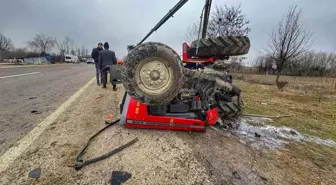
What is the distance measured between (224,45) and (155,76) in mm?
1515

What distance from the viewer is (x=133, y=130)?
288 centimetres

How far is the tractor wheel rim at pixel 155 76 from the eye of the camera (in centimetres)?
265

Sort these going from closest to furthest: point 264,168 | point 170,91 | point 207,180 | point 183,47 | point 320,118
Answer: point 207,180, point 264,168, point 170,91, point 183,47, point 320,118

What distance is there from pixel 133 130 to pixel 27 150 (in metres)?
1.25

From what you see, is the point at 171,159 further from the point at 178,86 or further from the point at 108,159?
the point at 178,86

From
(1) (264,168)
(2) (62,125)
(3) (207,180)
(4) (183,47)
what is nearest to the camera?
(3) (207,180)

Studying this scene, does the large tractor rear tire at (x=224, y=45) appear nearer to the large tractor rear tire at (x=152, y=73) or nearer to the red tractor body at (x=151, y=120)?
the large tractor rear tire at (x=152, y=73)

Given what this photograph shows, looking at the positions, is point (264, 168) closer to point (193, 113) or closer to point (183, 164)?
point (183, 164)

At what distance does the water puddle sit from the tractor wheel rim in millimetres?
1449

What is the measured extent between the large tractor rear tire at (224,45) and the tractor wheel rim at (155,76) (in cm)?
111

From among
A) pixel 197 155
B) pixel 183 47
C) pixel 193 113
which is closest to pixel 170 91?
pixel 193 113

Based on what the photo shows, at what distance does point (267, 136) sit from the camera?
→ 330 centimetres

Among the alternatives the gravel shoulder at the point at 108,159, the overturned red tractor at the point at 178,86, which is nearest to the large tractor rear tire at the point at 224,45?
the overturned red tractor at the point at 178,86

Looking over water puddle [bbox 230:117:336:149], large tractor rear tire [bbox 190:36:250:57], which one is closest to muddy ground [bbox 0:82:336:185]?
water puddle [bbox 230:117:336:149]
